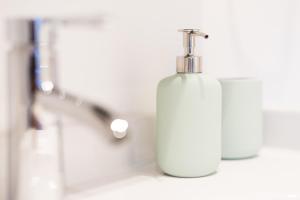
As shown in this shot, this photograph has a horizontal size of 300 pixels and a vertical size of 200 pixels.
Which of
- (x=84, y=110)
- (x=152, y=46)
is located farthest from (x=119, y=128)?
(x=152, y=46)

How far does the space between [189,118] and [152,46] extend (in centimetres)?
15

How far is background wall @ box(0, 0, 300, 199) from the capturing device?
473 millimetres

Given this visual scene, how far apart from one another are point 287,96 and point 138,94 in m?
0.33

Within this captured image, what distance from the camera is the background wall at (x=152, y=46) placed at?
47 cm

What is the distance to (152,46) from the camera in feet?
2.06

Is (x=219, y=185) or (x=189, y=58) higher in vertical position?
(x=189, y=58)

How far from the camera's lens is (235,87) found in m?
0.64

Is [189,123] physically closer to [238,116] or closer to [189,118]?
[189,118]

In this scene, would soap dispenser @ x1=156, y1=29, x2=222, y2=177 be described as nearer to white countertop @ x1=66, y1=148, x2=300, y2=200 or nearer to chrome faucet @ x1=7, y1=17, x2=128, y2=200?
white countertop @ x1=66, y1=148, x2=300, y2=200

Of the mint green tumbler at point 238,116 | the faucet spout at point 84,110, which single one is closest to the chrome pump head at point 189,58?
the mint green tumbler at point 238,116

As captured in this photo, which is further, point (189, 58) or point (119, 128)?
point (189, 58)

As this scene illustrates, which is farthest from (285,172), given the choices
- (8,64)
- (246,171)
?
(8,64)

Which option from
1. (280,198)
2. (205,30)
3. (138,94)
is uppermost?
(205,30)

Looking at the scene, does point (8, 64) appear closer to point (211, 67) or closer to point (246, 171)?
point (246, 171)
